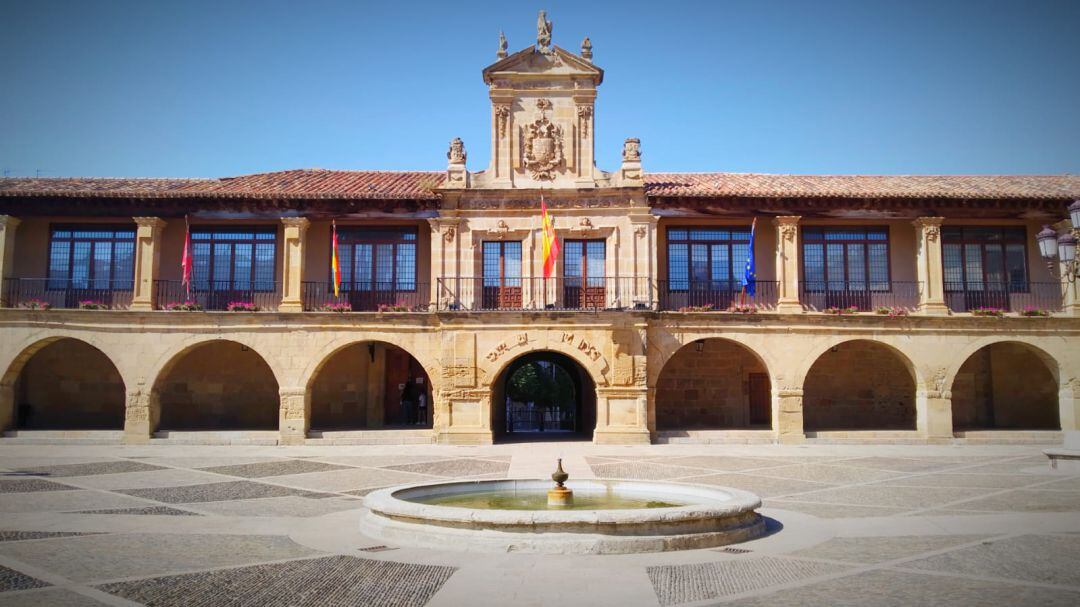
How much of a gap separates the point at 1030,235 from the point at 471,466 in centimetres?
1804

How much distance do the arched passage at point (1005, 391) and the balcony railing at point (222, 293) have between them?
20295mm

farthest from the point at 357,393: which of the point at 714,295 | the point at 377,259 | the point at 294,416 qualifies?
the point at 714,295

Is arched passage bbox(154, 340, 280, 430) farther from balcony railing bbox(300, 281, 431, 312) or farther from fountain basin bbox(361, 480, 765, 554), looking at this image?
fountain basin bbox(361, 480, 765, 554)

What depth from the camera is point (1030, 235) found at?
24453mm

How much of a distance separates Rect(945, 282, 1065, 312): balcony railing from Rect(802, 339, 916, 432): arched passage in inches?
97.7

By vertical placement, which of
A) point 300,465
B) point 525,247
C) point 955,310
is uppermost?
point 525,247

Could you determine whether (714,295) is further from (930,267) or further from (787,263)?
(930,267)

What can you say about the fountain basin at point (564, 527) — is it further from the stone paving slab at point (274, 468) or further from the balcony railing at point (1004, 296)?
the balcony railing at point (1004, 296)

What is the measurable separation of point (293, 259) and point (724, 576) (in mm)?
18455

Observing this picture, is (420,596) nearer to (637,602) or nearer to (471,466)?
(637,602)

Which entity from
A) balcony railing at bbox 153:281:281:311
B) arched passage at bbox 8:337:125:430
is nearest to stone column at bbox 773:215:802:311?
balcony railing at bbox 153:281:281:311

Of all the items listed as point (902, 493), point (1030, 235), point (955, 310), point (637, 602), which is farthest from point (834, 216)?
point (637, 602)

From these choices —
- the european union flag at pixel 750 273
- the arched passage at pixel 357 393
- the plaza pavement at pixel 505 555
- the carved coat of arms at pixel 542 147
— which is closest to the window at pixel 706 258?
the european union flag at pixel 750 273

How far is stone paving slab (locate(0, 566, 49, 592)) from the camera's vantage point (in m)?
6.79
